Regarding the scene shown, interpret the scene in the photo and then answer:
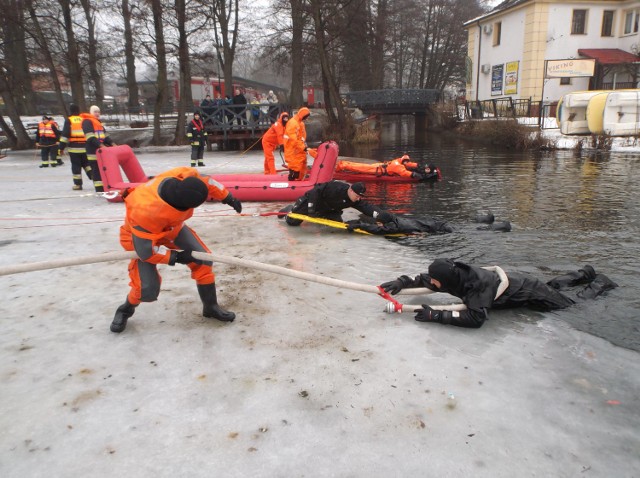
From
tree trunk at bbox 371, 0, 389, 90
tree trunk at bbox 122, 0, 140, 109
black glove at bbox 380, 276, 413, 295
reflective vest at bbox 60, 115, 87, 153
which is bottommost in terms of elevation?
black glove at bbox 380, 276, 413, 295

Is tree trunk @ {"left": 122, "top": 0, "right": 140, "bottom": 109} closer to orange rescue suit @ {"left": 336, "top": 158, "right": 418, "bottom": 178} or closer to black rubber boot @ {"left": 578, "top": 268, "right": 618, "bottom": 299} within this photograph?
orange rescue suit @ {"left": 336, "top": 158, "right": 418, "bottom": 178}

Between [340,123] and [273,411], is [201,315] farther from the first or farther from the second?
[340,123]

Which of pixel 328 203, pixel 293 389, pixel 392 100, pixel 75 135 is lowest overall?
Result: pixel 293 389

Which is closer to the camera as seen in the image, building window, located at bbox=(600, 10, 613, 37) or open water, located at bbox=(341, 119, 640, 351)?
open water, located at bbox=(341, 119, 640, 351)

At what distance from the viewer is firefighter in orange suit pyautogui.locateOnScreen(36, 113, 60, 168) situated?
14.2 meters

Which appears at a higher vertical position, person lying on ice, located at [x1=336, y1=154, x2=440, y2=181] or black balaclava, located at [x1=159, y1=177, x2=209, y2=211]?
black balaclava, located at [x1=159, y1=177, x2=209, y2=211]

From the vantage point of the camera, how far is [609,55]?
26672 millimetres

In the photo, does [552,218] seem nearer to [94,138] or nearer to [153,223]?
[153,223]

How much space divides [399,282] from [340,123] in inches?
786

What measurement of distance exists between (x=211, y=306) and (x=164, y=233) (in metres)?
0.73

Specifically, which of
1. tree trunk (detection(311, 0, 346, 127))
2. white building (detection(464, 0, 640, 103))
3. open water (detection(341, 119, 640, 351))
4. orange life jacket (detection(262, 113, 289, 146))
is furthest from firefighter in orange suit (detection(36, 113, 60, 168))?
white building (detection(464, 0, 640, 103))

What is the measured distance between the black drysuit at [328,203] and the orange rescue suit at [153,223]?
313 centimetres

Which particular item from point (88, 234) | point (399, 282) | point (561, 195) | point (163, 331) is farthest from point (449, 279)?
point (561, 195)

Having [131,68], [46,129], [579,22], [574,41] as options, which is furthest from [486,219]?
[131,68]
